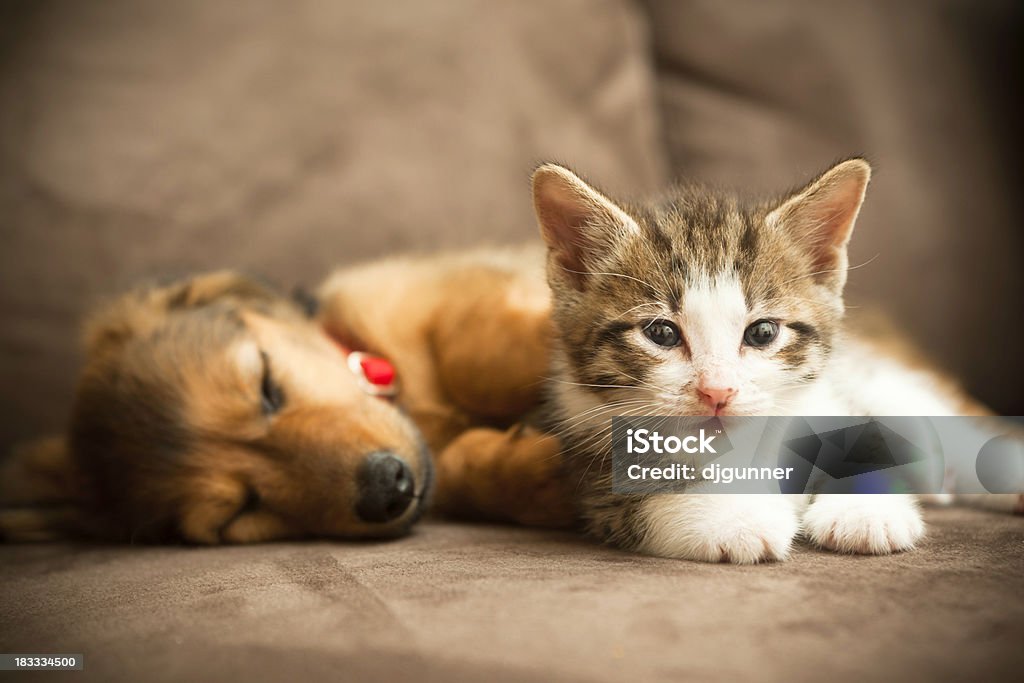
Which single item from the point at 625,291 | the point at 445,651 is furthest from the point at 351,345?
the point at 445,651

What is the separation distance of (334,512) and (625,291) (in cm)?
67

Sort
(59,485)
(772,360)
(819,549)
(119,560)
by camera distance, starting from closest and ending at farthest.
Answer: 1. (819,549)
2. (772,360)
3. (119,560)
4. (59,485)

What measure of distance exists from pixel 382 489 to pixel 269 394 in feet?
1.29

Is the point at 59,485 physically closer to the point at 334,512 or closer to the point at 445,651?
the point at 334,512

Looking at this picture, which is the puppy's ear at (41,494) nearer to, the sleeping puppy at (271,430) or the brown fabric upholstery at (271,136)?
the sleeping puppy at (271,430)

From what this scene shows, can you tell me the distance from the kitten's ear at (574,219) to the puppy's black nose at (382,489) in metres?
0.48

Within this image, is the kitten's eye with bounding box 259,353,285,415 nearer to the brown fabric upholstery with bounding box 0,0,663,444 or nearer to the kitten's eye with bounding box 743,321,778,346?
the brown fabric upholstery with bounding box 0,0,663,444

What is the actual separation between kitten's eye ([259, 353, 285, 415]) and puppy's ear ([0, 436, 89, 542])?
17.3 inches

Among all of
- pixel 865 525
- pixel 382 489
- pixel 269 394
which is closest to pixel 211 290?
pixel 269 394

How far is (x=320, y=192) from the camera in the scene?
224cm

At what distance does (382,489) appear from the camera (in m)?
1.41

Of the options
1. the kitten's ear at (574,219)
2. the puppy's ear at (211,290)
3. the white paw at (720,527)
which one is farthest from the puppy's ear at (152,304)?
the white paw at (720,527)

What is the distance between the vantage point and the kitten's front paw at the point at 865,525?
3.76 feet

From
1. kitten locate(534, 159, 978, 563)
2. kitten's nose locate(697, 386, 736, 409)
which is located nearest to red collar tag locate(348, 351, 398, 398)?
kitten locate(534, 159, 978, 563)
